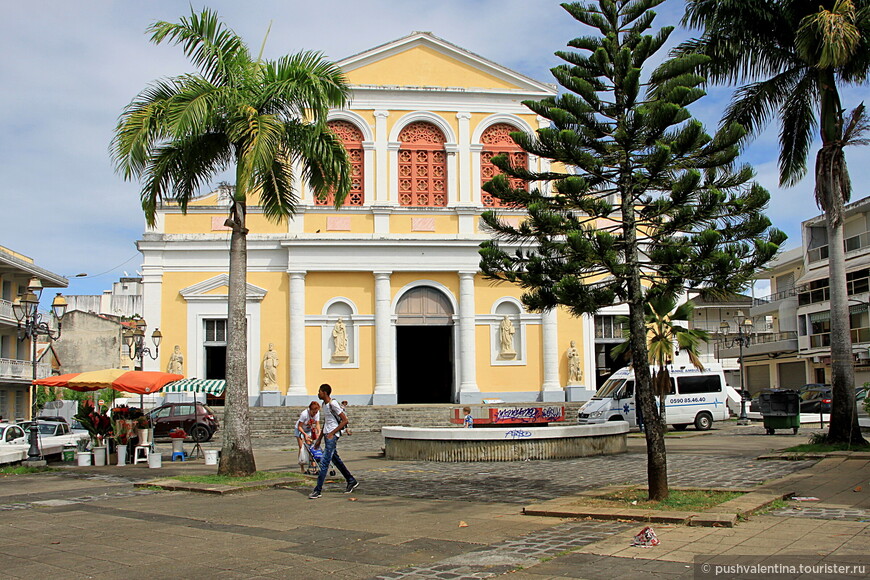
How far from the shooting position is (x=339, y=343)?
34062 millimetres

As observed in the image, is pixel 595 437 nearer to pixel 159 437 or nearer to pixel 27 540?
→ pixel 27 540

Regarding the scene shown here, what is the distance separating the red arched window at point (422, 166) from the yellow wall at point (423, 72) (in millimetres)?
2082

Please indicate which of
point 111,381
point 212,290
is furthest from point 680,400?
point 212,290

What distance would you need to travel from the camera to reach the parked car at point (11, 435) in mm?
20403

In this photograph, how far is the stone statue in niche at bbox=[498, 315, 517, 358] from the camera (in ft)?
114

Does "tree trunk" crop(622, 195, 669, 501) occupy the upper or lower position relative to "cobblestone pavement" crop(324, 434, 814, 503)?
upper

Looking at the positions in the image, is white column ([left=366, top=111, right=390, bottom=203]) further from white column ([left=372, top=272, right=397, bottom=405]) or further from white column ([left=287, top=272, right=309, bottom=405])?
white column ([left=287, top=272, right=309, bottom=405])

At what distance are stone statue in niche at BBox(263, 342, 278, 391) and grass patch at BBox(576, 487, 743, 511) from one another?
24181 millimetres

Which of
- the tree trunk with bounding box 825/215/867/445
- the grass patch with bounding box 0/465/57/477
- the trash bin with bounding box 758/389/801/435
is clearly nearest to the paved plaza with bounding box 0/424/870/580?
the tree trunk with bounding box 825/215/867/445

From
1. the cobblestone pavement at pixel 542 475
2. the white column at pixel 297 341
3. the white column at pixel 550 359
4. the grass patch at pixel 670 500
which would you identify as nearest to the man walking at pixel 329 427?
the cobblestone pavement at pixel 542 475

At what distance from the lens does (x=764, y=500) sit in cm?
956

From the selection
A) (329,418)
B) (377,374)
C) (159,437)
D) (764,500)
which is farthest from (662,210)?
(377,374)

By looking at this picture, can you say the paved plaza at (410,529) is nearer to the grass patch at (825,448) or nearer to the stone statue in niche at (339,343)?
the grass patch at (825,448)

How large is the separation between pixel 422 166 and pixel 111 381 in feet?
63.6
